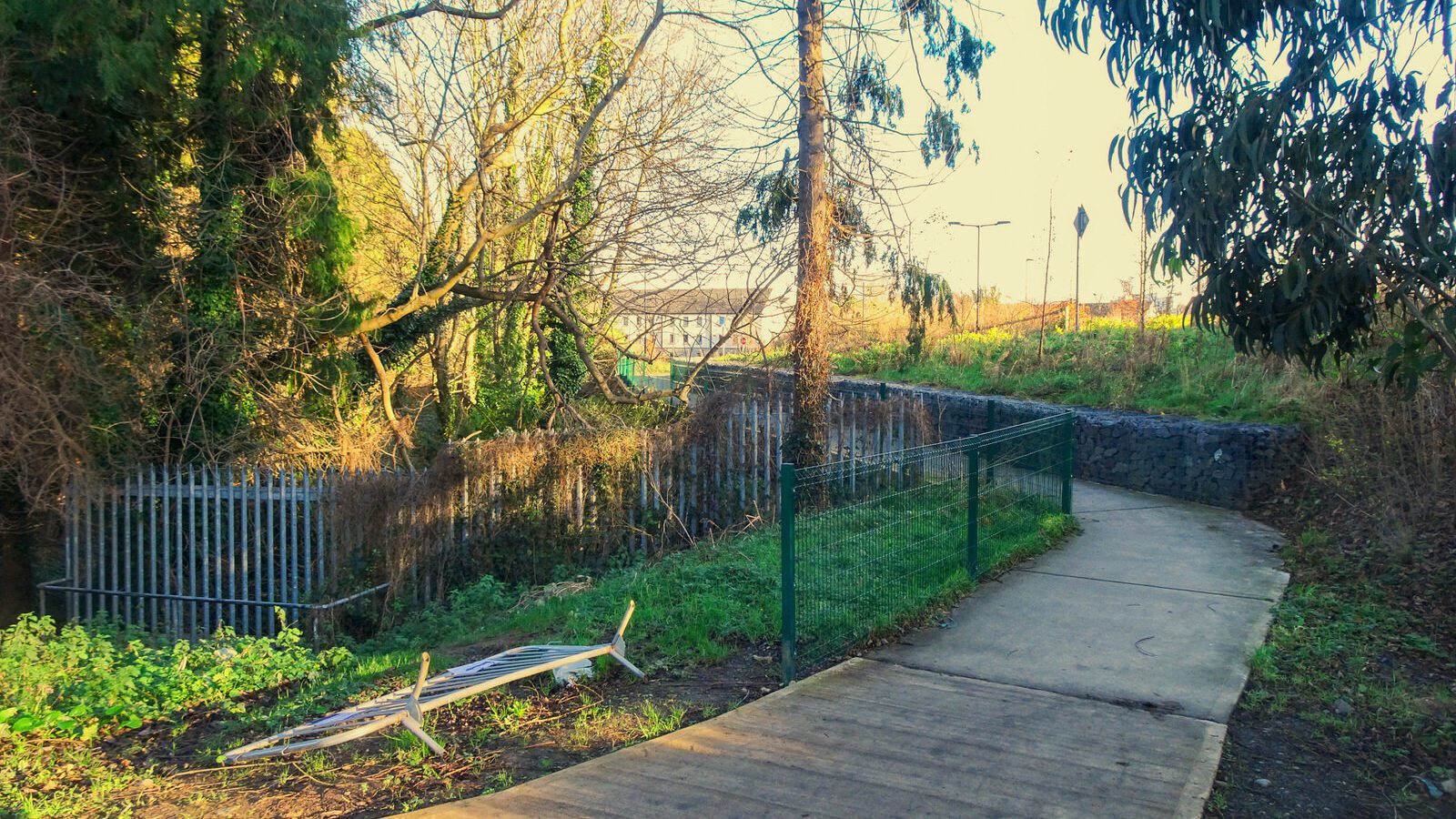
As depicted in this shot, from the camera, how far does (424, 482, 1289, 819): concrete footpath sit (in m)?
4.53

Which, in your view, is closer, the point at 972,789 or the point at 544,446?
the point at 972,789

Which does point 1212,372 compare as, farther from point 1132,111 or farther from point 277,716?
point 277,716

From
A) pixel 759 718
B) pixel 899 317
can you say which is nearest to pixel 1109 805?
pixel 759 718

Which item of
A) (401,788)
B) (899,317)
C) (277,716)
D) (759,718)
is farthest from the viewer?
(899,317)

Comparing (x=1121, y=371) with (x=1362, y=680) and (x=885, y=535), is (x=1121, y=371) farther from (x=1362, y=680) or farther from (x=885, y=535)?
(x=885, y=535)

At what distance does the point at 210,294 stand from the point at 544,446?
13.6 ft

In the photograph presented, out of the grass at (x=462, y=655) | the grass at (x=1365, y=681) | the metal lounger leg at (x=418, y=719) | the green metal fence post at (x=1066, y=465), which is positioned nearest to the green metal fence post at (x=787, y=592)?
the grass at (x=462, y=655)

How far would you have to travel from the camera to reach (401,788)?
4.78 metres

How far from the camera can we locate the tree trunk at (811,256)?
11586 millimetres

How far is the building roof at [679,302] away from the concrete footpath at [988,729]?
7.06m

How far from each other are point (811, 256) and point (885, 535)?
5.33m

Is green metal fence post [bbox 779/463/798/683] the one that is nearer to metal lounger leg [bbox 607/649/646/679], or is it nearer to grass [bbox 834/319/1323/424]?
metal lounger leg [bbox 607/649/646/679]

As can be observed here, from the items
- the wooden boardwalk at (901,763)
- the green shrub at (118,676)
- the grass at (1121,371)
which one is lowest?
the green shrub at (118,676)

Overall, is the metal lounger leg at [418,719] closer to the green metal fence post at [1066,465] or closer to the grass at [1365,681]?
the grass at [1365,681]
